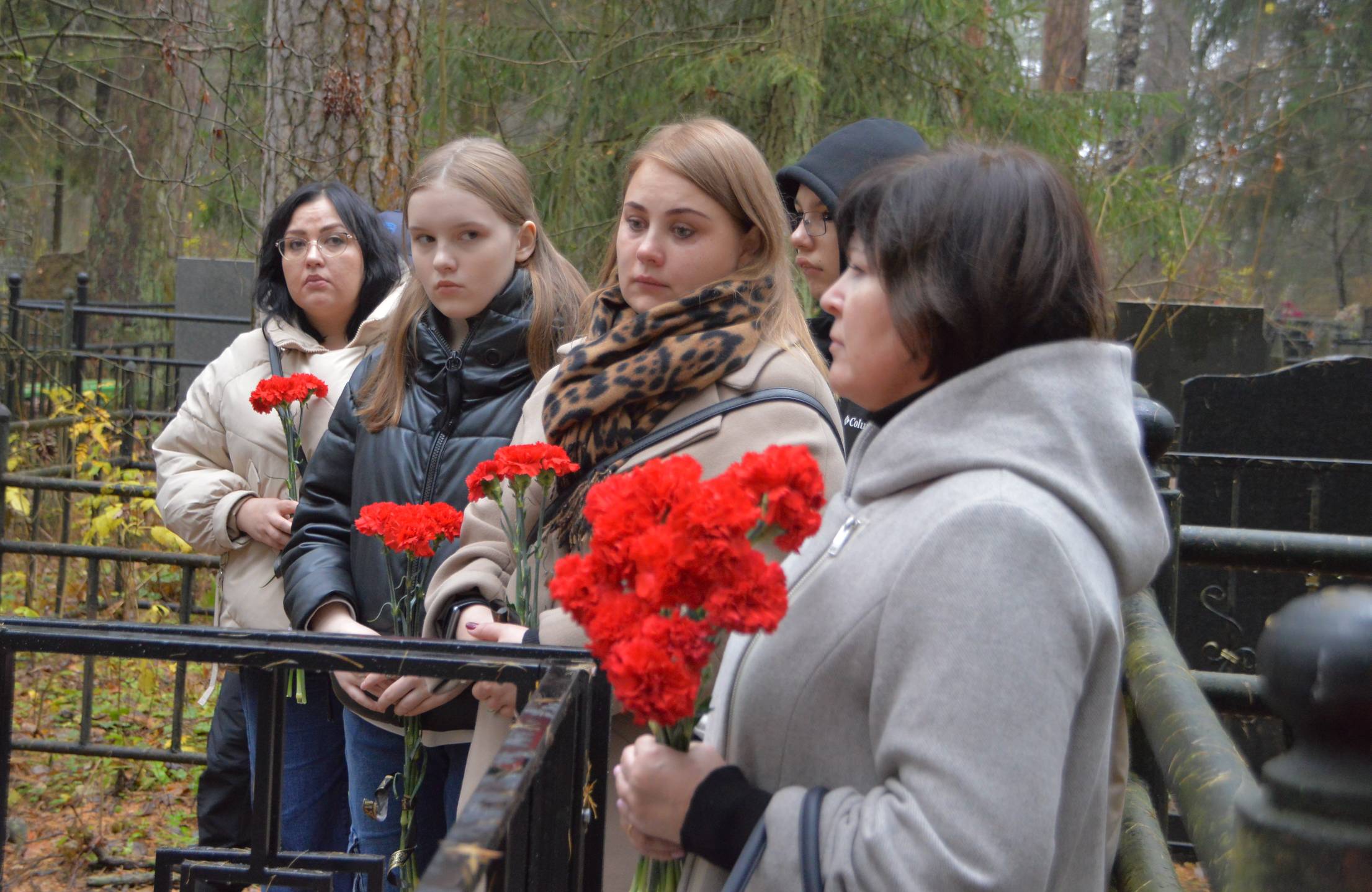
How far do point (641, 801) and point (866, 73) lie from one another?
6542 mm

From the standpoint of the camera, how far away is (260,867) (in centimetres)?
171

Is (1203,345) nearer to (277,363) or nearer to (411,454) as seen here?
(277,363)

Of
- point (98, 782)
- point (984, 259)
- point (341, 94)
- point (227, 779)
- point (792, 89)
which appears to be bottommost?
point (98, 782)

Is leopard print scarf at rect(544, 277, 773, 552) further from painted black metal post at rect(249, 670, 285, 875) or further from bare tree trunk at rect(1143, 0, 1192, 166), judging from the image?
bare tree trunk at rect(1143, 0, 1192, 166)

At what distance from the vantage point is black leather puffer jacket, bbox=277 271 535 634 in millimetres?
2570

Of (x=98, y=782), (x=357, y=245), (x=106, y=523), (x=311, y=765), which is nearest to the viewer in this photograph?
(x=311, y=765)

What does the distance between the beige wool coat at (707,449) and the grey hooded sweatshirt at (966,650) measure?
63cm

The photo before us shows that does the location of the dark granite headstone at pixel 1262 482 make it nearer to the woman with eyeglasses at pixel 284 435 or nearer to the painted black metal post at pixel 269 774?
the woman with eyeglasses at pixel 284 435

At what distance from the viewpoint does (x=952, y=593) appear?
1182mm

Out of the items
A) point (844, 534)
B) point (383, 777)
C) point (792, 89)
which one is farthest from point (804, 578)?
point (792, 89)

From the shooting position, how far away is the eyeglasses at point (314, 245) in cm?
330

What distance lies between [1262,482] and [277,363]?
3808 millimetres

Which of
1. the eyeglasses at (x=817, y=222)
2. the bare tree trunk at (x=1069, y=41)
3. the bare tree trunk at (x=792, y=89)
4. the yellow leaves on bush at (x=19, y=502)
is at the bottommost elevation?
the yellow leaves on bush at (x=19, y=502)

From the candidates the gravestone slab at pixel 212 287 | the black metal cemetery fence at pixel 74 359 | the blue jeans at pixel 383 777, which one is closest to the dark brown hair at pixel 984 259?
the blue jeans at pixel 383 777
